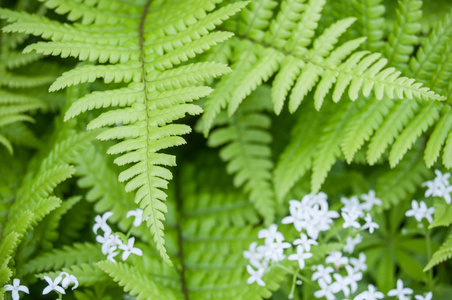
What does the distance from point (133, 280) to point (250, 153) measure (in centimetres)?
86

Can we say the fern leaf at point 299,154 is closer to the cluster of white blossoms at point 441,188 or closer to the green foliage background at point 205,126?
the green foliage background at point 205,126

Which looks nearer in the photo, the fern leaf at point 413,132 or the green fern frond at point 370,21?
the fern leaf at point 413,132

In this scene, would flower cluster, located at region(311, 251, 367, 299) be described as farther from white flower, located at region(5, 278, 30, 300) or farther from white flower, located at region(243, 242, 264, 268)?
white flower, located at region(5, 278, 30, 300)

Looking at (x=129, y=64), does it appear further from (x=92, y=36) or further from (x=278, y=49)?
(x=278, y=49)

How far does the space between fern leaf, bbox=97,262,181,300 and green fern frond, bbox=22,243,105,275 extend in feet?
0.78

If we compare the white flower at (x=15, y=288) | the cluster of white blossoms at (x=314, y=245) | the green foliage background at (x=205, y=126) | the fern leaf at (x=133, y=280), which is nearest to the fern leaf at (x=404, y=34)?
the green foliage background at (x=205, y=126)

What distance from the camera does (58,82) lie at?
147cm

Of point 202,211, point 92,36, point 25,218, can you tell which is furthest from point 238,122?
point 25,218

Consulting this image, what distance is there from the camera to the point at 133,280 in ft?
5.01

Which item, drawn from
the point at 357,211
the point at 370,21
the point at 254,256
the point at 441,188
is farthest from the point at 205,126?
the point at 441,188

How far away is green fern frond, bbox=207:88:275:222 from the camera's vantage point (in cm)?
204

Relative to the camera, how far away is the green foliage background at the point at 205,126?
1.51 metres

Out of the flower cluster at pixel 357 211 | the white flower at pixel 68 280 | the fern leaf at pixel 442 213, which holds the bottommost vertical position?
the white flower at pixel 68 280

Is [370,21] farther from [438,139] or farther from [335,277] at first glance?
[335,277]
